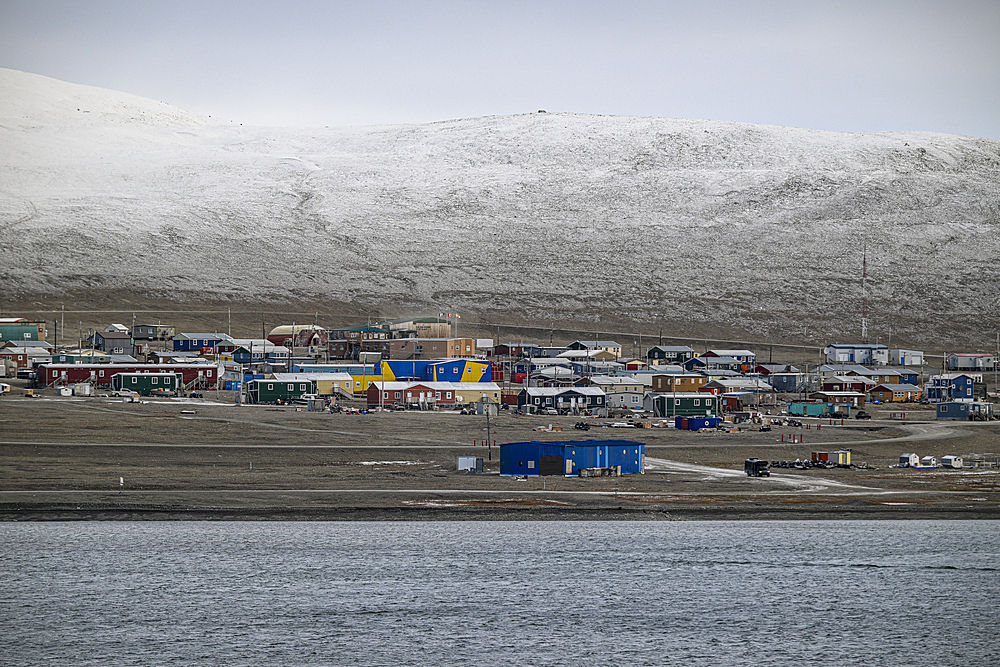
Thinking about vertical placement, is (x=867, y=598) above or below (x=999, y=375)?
below

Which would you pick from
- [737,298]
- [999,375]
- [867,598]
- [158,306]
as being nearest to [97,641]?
[867,598]

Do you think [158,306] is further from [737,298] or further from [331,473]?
[331,473]

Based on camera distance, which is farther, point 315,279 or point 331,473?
point 315,279

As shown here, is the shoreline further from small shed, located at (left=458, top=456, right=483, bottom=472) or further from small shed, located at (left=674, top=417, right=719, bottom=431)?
small shed, located at (left=674, top=417, right=719, bottom=431)

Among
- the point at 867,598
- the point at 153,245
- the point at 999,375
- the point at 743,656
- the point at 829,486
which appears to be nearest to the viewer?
the point at 743,656

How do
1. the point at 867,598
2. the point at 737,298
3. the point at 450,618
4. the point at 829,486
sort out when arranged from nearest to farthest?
the point at 450,618
the point at 867,598
the point at 829,486
the point at 737,298

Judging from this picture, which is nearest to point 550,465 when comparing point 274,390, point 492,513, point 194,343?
point 492,513
